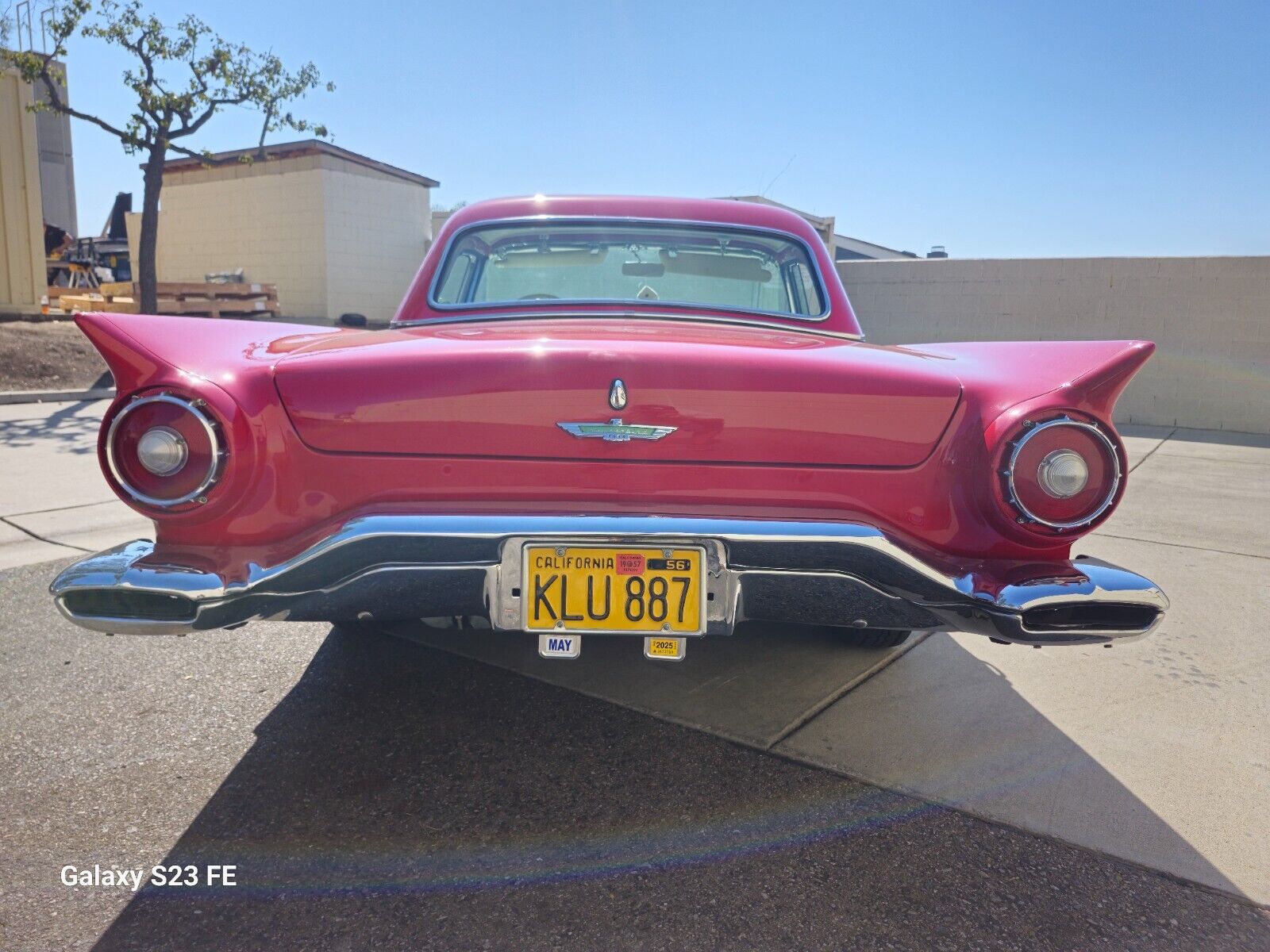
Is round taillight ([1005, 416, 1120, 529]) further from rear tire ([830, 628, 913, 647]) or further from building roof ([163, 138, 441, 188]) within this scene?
building roof ([163, 138, 441, 188])

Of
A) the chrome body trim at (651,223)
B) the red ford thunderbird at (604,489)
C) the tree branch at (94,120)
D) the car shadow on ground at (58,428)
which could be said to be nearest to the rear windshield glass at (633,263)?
the chrome body trim at (651,223)

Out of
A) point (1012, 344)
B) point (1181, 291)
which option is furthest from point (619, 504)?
point (1181, 291)

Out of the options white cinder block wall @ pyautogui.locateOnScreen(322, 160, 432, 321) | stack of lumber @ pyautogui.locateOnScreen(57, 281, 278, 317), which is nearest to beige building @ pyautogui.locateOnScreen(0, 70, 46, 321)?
stack of lumber @ pyautogui.locateOnScreen(57, 281, 278, 317)

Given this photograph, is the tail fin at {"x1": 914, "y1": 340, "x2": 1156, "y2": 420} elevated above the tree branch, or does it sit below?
below

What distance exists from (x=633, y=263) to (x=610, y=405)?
1462 millimetres

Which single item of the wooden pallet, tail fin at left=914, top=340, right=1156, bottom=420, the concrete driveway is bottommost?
the concrete driveway

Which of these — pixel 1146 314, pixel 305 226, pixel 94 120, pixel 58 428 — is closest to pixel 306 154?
pixel 305 226

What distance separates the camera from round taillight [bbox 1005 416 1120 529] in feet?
6.46

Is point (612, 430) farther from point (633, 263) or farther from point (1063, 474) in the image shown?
point (633, 263)

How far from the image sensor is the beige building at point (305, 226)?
16.2m

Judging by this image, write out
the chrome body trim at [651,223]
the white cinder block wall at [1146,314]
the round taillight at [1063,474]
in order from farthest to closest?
the white cinder block wall at [1146,314] < the chrome body trim at [651,223] < the round taillight at [1063,474]

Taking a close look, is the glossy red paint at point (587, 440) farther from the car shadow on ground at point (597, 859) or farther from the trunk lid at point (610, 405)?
the car shadow on ground at point (597, 859)

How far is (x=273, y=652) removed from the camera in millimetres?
3121

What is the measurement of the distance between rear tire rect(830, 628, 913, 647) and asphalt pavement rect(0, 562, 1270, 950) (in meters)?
0.84
